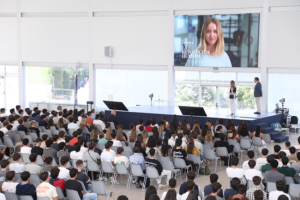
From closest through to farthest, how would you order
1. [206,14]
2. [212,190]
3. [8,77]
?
[212,190], [206,14], [8,77]

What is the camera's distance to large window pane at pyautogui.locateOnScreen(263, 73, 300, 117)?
56.4 feet

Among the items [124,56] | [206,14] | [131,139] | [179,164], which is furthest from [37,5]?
[179,164]

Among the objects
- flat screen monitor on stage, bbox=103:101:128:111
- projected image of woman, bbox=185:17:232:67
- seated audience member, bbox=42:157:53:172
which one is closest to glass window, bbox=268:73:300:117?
projected image of woman, bbox=185:17:232:67

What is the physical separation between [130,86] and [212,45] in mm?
5347

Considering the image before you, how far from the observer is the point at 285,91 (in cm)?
1739

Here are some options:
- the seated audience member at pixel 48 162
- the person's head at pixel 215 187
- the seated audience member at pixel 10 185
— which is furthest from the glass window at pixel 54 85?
the person's head at pixel 215 187

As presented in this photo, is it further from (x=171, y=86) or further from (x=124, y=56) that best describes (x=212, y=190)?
(x=124, y=56)

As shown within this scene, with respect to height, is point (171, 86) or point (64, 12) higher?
point (64, 12)

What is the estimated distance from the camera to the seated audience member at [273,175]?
22.6 feet

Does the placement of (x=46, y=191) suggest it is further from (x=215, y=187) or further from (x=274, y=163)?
(x=274, y=163)

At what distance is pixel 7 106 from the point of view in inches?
906


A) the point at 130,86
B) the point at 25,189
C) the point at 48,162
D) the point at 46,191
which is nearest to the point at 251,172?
the point at 46,191

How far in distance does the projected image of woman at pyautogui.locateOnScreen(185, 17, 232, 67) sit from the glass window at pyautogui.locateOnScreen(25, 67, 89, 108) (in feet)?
23.6

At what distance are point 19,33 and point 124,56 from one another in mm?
7224
